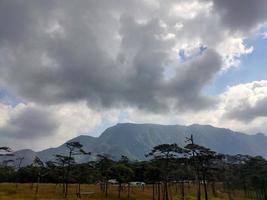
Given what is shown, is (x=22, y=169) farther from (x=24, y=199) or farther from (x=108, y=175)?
(x=24, y=199)

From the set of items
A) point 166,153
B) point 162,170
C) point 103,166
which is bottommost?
point 162,170

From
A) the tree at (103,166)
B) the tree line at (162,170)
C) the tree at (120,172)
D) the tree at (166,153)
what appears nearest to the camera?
the tree at (166,153)

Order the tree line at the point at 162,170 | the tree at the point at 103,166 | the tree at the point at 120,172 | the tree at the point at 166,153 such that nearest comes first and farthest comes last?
the tree at the point at 166,153
the tree line at the point at 162,170
the tree at the point at 120,172
the tree at the point at 103,166

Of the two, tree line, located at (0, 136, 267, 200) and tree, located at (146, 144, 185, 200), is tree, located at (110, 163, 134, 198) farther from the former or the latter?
tree, located at (146, 144, 185, 200)

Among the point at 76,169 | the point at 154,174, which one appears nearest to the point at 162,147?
the point at 154,174

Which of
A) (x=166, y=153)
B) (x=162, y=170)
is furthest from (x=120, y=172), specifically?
(x=166, y=153)

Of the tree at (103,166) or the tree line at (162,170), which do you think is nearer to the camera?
the tree line at (162,170)

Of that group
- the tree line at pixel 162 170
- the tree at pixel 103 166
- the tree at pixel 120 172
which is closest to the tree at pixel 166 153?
the tree line at pixel 162 170

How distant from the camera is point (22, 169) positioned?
174750mm

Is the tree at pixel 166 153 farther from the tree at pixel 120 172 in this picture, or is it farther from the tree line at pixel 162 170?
the tree at pixel 120 172

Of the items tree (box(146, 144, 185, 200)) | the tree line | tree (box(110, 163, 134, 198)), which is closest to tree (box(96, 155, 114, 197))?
the tree line

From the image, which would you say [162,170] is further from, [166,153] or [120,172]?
[120,172]

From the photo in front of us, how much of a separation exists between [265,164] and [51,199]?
7791 centimetres

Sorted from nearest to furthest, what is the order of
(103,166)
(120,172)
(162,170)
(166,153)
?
1. (166,153)
2. (162,170)
3. (120,172)
4. (103,166)
